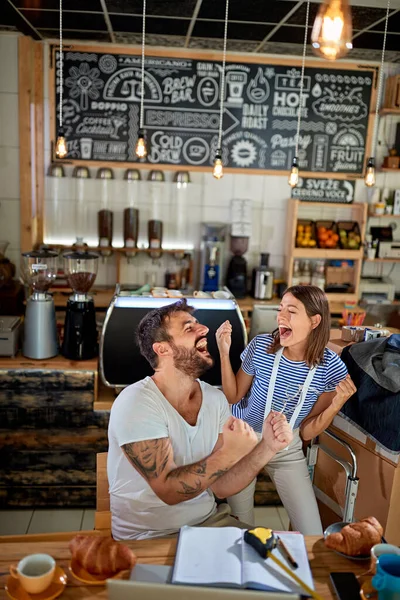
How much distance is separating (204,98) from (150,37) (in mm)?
813

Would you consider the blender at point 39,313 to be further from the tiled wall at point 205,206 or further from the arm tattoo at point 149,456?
the tiled wall at point 205,206

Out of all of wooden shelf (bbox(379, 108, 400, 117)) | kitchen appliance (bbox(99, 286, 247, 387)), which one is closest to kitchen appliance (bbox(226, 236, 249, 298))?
wooden shelf (bbox(379, 108, 400, 117))

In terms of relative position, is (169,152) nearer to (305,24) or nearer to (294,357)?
(305,24)

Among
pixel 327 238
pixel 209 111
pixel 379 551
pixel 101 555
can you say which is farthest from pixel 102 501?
pixel 209 111

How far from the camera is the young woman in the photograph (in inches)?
110

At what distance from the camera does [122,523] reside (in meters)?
2.18

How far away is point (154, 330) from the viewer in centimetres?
237

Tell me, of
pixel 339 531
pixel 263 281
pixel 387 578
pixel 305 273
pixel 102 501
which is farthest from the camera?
pixel 305 273

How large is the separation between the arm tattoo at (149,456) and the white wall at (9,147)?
4.19 metres

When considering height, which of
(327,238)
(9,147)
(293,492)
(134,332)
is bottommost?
(293,492)

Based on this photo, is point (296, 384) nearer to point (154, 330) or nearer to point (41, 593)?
point (154, 330)

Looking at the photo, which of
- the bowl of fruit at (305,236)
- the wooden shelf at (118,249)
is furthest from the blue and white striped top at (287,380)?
the bowl of fruit at (305,236)

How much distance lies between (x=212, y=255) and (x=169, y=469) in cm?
390

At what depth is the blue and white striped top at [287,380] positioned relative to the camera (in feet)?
9.27
